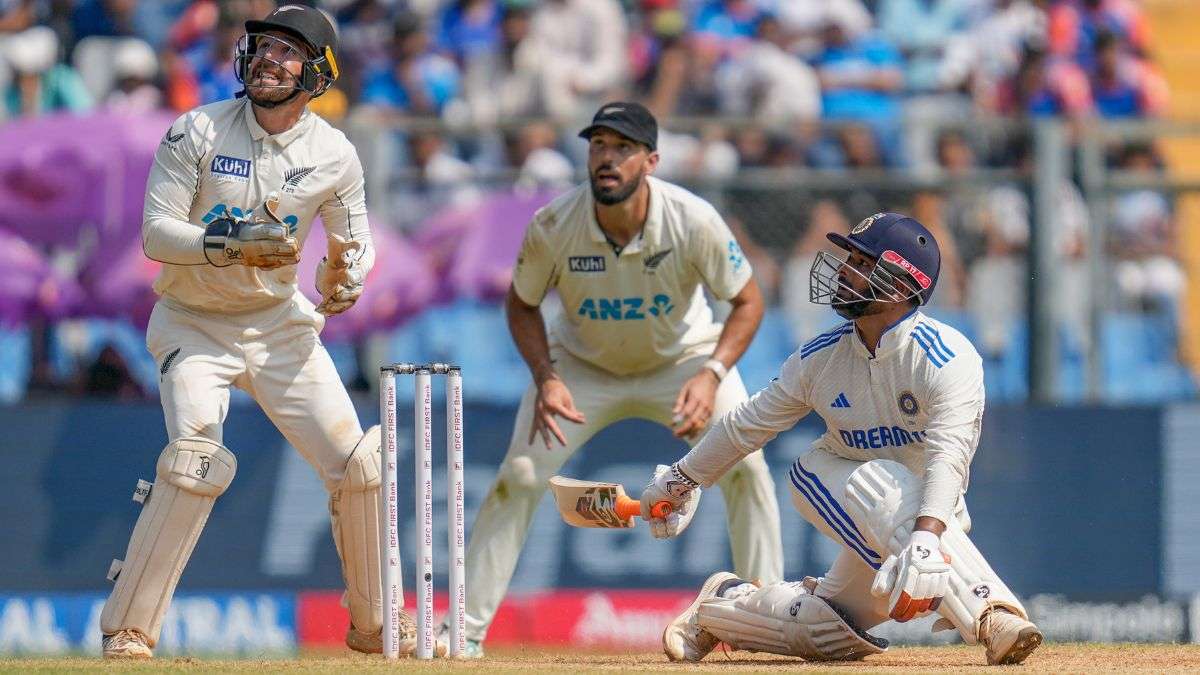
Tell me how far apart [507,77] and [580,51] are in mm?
567

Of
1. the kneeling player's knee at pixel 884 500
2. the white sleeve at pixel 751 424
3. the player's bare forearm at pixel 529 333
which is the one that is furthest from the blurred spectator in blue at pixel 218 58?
the kneeling player's knee at pixel 884 500

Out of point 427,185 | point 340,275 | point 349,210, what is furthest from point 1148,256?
point 340,275

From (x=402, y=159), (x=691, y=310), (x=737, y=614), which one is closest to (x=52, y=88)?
(x=402, y=159)

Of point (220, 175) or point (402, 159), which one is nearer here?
point (220, 175)

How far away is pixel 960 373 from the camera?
6.77 m

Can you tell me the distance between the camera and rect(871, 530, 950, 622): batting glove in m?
6.41

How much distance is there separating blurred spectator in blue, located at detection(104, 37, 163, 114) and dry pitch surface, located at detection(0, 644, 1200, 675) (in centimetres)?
596

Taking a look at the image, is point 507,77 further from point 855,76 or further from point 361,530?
point 361,530

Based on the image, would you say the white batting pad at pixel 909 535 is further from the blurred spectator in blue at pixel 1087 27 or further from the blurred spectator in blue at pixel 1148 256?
the blurred spectator in blue at pixel 1087 27

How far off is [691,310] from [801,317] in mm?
2710

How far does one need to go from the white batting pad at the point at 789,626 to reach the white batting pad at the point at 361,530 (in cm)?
134

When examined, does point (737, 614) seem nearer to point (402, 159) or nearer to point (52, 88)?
point (402, 159)

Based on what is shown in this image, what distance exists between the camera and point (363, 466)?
768 centimetres

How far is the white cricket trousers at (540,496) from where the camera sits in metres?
8.34
